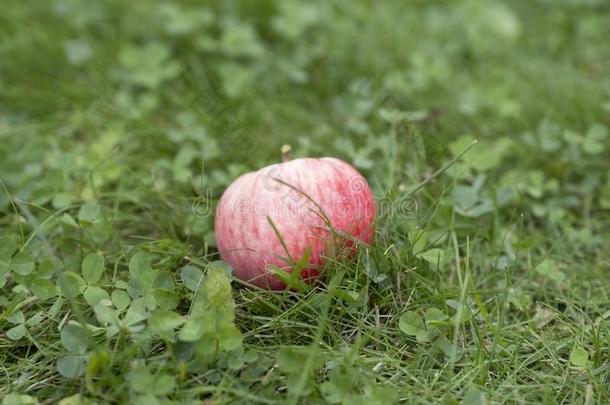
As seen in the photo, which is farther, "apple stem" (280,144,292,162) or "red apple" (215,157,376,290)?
"apple stem" (280,144,292,162)

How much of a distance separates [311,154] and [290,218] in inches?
30.5

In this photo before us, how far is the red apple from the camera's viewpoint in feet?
5.70

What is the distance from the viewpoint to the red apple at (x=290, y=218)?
1736mm

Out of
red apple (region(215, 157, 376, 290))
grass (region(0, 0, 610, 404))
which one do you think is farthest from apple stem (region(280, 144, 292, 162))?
grass (region(0, 0, 610, 404))

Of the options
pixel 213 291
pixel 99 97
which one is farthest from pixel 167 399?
pixel 99 97

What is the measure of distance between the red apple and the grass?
0.07 m

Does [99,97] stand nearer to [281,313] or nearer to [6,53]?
[6,53]

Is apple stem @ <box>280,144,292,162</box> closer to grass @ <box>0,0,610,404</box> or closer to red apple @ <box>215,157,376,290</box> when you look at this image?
red apple @ <box>215,157,376,290</box>

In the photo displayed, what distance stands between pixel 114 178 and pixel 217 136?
19.5 inches

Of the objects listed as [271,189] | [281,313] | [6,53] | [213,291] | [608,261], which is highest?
[6,53]

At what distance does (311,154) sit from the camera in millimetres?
2471

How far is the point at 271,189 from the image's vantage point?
176 cm

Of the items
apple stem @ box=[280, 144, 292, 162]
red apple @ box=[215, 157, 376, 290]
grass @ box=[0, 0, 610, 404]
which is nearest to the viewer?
grass @ box=[0, 0, 610, 404]

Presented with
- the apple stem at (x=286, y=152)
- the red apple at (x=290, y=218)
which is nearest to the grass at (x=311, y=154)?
the red apple at (x=290, y=218)
